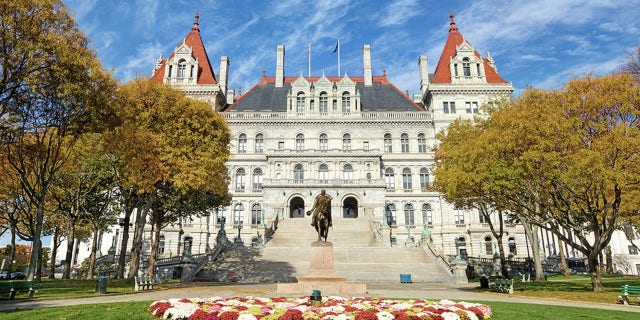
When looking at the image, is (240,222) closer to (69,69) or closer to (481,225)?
(481,225)

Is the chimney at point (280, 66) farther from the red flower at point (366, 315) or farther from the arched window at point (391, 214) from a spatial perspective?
the red flower at point (366, 315)

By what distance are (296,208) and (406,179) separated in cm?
1389

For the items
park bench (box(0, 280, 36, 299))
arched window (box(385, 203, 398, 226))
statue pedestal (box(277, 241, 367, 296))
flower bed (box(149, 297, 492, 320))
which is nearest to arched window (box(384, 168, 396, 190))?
arched window (box(385, 203, 398, 226))

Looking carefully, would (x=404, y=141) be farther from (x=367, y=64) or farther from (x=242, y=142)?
(x=242, y=142)

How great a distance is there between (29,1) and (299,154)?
112ft

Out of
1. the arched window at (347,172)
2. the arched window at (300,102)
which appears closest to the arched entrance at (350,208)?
the arched window at (347,172)

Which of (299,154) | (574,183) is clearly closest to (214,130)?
(574,183)

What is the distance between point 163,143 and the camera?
23062 millimetres

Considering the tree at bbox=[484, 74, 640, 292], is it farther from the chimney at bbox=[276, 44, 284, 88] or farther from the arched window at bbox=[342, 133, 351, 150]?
the chimney at bbox=[276, 44, 284, 88]

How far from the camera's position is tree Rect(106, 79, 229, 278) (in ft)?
74.3

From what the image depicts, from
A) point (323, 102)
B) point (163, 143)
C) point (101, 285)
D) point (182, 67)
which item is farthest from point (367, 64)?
point (101, 285)

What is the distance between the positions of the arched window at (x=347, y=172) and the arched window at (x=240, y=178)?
12157 millimetres

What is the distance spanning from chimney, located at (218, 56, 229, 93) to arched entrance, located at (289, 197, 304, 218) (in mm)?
19608

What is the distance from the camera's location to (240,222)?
157 feet
